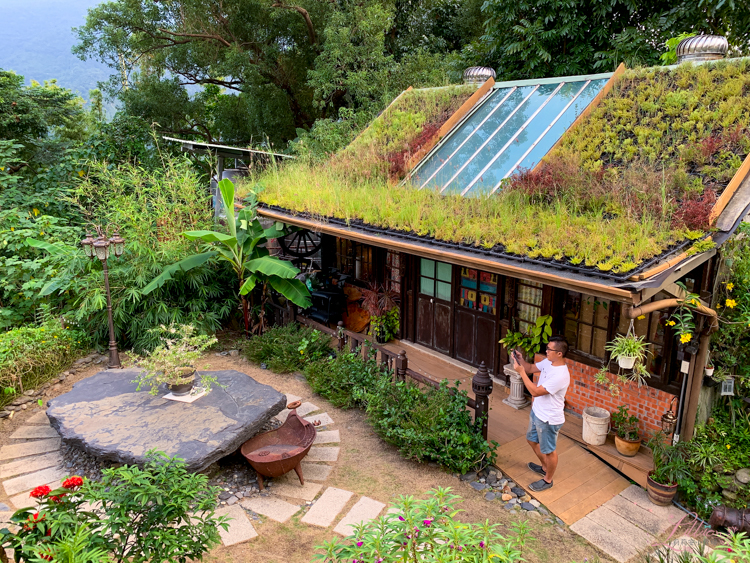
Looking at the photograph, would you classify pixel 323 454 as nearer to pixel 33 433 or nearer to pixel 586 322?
pixel 586 322

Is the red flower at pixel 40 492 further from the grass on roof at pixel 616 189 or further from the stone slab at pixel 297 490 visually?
the grass on roof at pixel 616 189

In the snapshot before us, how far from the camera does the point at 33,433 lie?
6562 millimetres

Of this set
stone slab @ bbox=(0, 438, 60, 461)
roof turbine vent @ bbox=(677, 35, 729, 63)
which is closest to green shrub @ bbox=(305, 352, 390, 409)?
stone slab @ bbox=(0, 438, 60, 461)

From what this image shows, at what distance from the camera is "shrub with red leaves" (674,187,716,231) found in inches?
197

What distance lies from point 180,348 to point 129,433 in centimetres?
105

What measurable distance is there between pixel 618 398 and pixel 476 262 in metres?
2.52

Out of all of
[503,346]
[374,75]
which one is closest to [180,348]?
[503,346]

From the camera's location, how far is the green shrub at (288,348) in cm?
831

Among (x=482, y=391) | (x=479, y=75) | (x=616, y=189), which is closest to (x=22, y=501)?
(x=482, y=391)

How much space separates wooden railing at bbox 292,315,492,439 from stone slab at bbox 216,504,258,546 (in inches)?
104

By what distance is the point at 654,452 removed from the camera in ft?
17.5

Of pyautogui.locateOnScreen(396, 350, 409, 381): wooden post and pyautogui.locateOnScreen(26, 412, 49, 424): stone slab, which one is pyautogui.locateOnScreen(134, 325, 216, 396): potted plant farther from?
pyautogui.locateOnScreen(396, 350, 409, 381): wooden post

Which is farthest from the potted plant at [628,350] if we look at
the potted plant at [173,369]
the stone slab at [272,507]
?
the potted plant at [173,369]

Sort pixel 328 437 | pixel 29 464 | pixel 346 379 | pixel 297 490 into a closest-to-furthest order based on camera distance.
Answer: pixel 297 490, pixel 29 464, pixel 328 437, pixel 346 379
